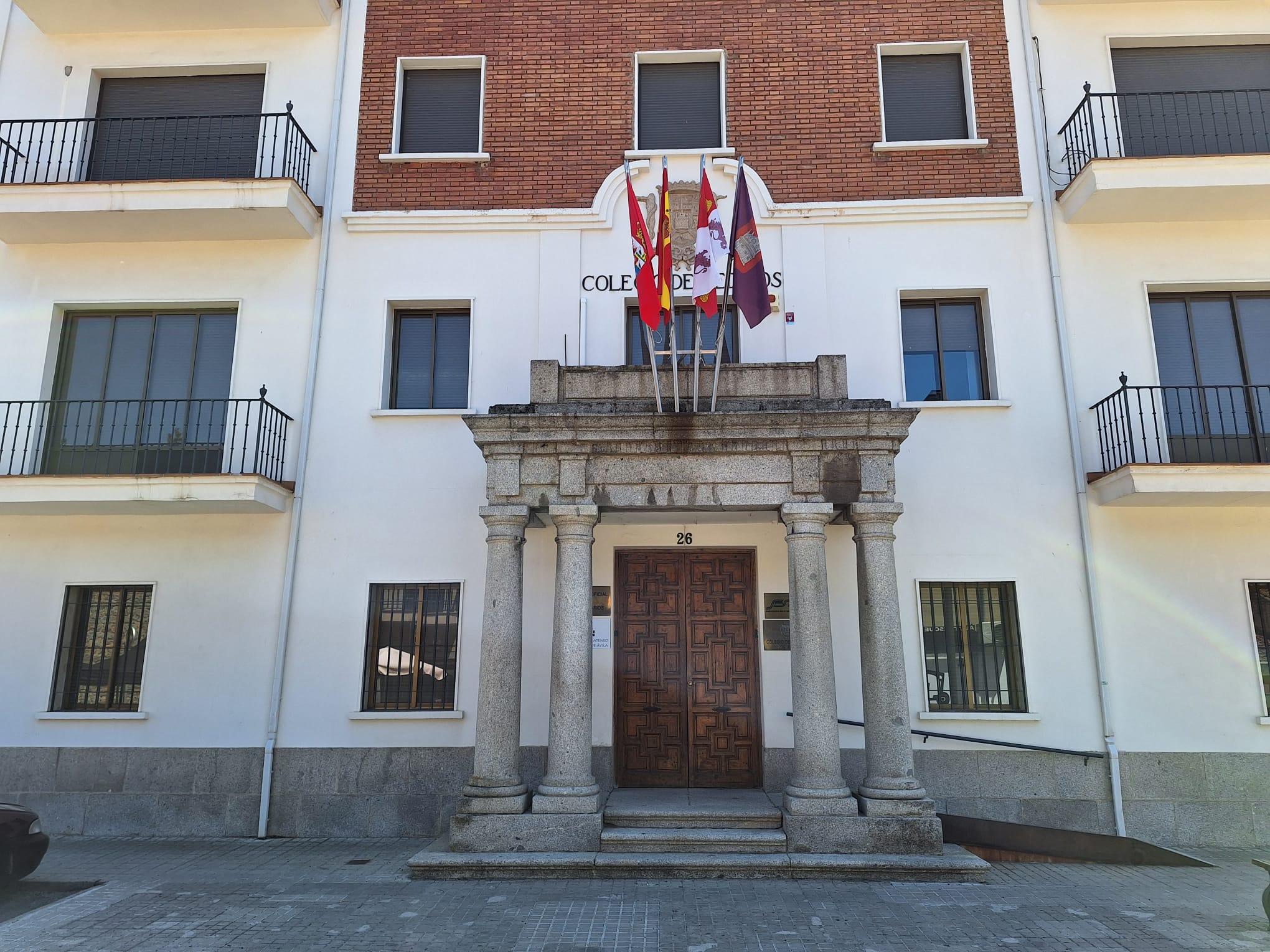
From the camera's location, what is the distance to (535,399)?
378 inches

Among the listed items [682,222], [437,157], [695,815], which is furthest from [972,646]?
[437,157]

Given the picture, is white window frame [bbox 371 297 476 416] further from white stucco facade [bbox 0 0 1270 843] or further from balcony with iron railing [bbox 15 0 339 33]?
balcony with iron railing [bbox 15 0 339 33]

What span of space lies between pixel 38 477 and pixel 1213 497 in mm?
13656

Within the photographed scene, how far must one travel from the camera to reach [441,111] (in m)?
12.3

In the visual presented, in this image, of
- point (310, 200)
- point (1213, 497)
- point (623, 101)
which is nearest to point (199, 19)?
point (310, 200)

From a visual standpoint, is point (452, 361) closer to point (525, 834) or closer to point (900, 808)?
point (525, 834)

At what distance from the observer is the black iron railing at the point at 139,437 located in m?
10.9

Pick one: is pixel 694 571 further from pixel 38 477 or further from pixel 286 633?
pixel 38 477

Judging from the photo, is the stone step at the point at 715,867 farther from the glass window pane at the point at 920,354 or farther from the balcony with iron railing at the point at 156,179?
the balcony with iron railing at the point at 156,179

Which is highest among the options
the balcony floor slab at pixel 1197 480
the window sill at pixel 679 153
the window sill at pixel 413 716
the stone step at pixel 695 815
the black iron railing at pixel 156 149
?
the black iron railing at pixel 156 149

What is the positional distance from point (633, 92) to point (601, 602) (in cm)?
699

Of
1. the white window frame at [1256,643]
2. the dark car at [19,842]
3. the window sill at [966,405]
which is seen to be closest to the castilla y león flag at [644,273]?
the window sill at [966,405]

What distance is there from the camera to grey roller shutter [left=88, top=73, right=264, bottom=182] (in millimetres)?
12109

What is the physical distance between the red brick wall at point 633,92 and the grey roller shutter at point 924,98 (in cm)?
27
